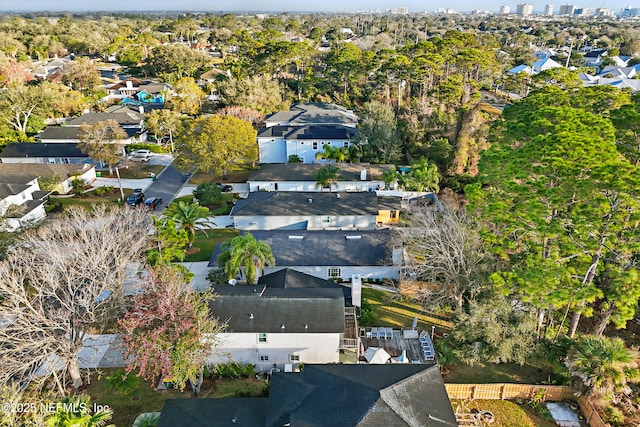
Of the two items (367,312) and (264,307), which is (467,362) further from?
(264,307)

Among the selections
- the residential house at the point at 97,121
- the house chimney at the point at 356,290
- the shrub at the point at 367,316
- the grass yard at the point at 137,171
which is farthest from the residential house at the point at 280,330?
the residential house at the point at 97,121

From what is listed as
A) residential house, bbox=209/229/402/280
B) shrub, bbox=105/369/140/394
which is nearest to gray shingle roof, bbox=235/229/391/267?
residential house, bbox=209/229/402/280

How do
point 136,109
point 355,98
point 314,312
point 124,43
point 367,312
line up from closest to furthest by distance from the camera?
point 314,312 < point 367,312 < point 136,109 < point 355,98 < point 124,43

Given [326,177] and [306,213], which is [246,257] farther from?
[326,177]

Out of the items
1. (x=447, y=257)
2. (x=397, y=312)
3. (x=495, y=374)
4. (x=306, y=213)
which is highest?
(x=447, y=257)

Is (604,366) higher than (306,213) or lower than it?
higher

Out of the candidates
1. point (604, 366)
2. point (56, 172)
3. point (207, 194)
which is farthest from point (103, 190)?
point (604, 366)

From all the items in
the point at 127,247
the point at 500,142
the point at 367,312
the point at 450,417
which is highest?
the point at 500,142

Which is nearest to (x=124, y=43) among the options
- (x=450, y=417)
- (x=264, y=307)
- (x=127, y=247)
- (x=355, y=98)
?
(x=355, y=98)
